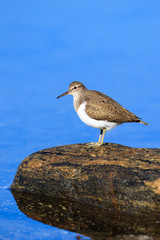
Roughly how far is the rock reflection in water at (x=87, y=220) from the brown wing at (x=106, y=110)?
269cm

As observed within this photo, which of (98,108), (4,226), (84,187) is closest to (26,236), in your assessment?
(4,226)

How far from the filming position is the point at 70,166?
37.8ft

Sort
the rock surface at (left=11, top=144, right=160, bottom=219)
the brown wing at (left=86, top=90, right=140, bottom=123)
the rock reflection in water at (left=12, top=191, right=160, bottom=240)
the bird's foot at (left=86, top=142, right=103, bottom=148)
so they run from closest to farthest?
1. the rock reflection in water at (left=12, top=191, right=160, bottom=240)
2. the rock surface at (left=11, top=144, right=160, bottom=219)
3. the brown wing at (left=86, top=90, right=140, bottom=123)
4. the bird's foot at (left=86, top=142, right=103, bottom=148)

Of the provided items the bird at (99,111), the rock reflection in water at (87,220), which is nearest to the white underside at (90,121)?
the bird at (99,111)

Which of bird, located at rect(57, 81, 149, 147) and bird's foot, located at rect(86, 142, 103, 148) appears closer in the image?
bird, located at rect(57, 81, 149, 147)

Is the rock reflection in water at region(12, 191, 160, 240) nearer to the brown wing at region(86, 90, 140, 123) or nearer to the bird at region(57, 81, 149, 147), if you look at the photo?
the bird at region(57, 81, 149, 147)

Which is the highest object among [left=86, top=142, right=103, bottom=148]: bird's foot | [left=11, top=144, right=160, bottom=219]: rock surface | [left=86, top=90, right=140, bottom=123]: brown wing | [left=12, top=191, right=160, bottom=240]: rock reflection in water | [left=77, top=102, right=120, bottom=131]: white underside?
[left=86, top=90, right=140, bottom=123]: brown wing

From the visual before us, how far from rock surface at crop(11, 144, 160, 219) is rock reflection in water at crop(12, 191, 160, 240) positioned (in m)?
0.28

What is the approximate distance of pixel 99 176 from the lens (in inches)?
434

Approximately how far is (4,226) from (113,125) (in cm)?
450

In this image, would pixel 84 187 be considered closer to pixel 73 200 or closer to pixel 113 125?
pixel 73 200

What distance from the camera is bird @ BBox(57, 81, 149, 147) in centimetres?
1205

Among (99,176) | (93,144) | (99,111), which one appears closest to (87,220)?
(99,176)

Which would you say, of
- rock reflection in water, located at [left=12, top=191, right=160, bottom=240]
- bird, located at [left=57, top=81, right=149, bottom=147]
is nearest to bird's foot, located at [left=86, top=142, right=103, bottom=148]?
bird, located at [left=57, top=81, right=149, bottom=147]
